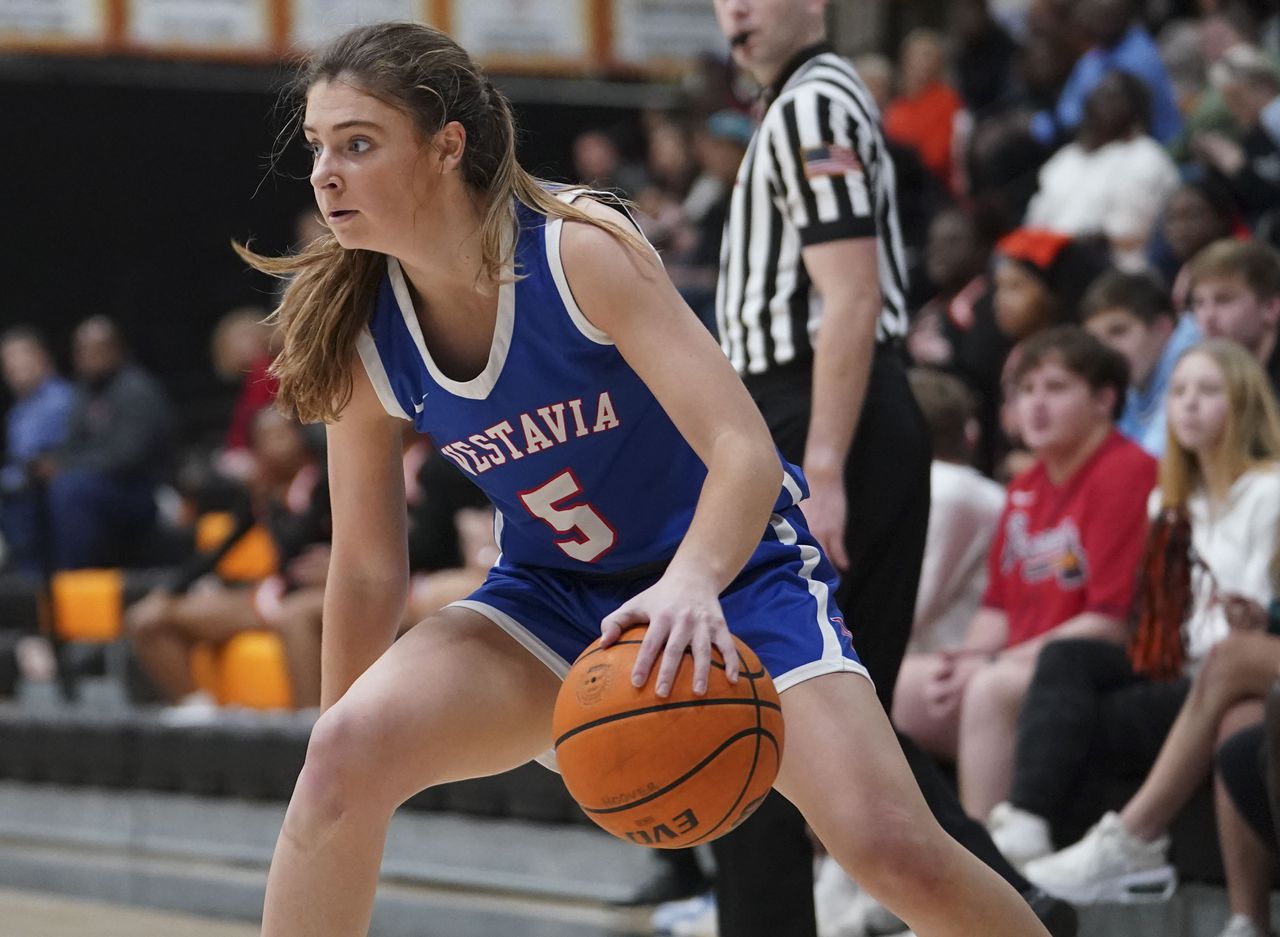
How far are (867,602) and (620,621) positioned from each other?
1.13 meters

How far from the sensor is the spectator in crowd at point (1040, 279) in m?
6.14

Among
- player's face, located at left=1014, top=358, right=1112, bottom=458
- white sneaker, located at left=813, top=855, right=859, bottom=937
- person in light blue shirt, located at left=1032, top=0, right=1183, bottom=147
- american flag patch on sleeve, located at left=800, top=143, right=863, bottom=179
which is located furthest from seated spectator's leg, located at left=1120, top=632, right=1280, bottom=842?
person in light blue shirt, located at left=1032, top=0, right=1183, bottom=147

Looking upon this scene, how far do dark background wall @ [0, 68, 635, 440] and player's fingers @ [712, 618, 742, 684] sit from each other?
931cm

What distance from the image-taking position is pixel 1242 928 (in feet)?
12.4

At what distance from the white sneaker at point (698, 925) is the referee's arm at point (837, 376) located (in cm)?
155

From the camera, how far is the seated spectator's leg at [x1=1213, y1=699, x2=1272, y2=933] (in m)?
3.77

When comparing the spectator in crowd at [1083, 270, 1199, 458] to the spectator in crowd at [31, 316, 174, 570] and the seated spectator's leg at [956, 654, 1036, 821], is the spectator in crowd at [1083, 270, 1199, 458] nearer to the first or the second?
the seated spectator's leg at [956, 654, 1036, 821]

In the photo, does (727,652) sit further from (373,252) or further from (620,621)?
(373,252)

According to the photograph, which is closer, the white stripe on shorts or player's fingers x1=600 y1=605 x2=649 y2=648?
player's fingers x1=600 y1=605 x2=649 y2=648

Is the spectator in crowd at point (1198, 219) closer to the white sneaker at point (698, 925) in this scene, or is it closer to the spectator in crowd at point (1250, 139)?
the spectator in crowd at point (1250, 139)

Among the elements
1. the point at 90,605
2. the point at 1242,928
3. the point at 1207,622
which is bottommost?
the point at 90,605

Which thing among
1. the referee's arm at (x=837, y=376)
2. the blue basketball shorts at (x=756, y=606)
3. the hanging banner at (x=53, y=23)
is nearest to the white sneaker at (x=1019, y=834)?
the referee's arm at (x=837, y=376)

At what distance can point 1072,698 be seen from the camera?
4109 millimetres

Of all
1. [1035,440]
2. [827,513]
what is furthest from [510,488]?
[1035,440]
